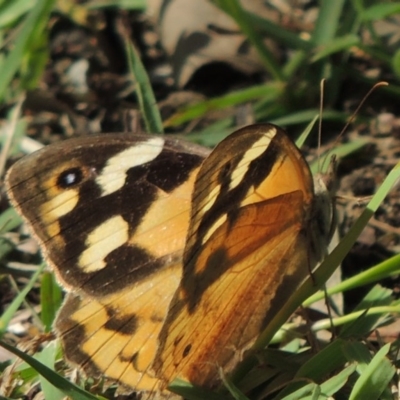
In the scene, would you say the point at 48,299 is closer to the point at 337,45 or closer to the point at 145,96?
the point at 145,96

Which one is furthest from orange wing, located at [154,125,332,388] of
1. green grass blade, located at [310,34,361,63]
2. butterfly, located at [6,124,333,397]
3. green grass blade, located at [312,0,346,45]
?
green grass blade, located at [312,0,346,45]

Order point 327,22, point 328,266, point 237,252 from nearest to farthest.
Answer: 1. point 237,252
2. point 328,266
3. point 327,22

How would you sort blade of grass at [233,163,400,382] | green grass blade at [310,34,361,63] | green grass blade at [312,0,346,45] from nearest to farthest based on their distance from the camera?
1. blade of grass at [233,163,400,382]
2. green grass blade at [310,34,361,63]
3. green grass blade at [312,0,346,45]

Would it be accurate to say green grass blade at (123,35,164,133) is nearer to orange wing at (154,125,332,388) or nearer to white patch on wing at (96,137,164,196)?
white patch on wing at (96,137,164,196)

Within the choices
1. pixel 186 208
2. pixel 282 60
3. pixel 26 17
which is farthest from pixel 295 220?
pixel 26 17

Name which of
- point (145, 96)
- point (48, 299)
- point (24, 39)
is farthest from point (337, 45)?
point (48, 299)

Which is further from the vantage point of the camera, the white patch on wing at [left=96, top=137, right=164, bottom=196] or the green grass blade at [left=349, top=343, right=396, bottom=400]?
the white patch on wing at [left=96, top=137, right=164, bottom=196]

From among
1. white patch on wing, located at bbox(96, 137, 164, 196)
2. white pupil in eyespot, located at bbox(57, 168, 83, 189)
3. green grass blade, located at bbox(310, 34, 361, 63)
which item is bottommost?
green grass blade, located at bbox(310, 34, 361, 63)

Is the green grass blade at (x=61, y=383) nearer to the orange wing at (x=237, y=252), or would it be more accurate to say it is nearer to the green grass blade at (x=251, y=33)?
the orange wing at (x=237, y=252)
